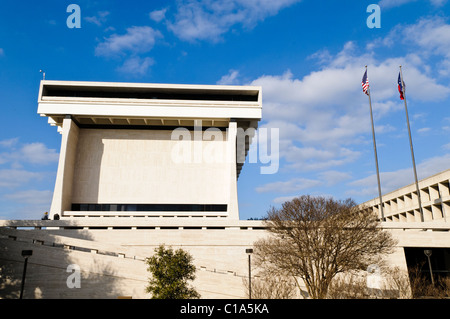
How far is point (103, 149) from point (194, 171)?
13.3 m

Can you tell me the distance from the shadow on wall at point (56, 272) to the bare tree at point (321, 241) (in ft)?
44.3

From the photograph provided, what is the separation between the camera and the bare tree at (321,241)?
27500 millimetres

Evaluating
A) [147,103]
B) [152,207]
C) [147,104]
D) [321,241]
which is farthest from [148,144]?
[321,241]

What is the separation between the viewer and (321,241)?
93.2ft

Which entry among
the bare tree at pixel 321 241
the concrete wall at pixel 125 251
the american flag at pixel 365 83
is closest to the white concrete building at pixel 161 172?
the concrete wall at pixel 125 251

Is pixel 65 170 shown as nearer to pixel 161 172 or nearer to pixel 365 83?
pixel 161 172

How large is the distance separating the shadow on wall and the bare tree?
1351 centimetres

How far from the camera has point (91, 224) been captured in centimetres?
3538

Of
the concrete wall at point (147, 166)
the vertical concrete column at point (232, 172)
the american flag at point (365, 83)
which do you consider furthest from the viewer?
the concrete wall at point (147, 166)

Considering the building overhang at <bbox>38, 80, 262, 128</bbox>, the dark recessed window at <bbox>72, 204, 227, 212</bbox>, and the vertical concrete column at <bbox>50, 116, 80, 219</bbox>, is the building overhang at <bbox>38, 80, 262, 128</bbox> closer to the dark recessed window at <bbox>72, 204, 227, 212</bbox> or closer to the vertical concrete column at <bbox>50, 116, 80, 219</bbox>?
the vertical concrete column at <bbox>50, 116, 80, 219</bbox>

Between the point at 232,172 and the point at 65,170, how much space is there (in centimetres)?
2153

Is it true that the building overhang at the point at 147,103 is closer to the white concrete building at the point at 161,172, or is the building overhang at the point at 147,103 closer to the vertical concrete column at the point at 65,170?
the white concrete building at the point at 161,172
